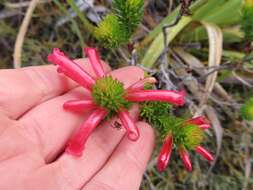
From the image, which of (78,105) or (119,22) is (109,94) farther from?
(119,22)

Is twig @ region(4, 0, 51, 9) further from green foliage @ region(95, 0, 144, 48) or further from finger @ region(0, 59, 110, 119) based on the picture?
green foliage @ region(95, 0, 144, 48)

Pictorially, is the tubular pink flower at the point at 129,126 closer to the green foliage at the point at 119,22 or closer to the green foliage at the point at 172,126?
the green foliage at the point at 172,126

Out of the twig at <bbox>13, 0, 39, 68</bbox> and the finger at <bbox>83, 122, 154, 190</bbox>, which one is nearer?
the finger at <bbox>83, 122, 154, 190</bbox>

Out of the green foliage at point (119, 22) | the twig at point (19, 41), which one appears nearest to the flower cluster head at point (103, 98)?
the green foliage at point (119, 22)

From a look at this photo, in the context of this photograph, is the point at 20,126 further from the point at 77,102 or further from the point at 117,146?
the point at 117,146

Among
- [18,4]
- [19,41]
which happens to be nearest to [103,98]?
[19,41]

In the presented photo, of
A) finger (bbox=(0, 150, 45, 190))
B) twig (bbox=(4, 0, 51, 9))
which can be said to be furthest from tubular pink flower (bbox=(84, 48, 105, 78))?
twig (bbox=(4, 0, 51, 9))

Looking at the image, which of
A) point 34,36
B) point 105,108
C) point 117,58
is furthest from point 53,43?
point 105,108
